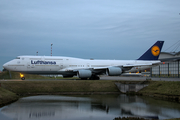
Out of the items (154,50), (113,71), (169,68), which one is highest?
(154,50)

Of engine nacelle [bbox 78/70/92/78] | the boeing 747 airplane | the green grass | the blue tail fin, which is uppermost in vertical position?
the blue tail fin

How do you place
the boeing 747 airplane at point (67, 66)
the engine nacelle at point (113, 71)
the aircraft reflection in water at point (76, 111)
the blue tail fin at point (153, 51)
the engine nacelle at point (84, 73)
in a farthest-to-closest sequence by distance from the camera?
the blue tail fin at point (153, 51)
the engine nacelle at point (113, 71)
the engine nacelle at point (84, 73)
the boeing 747 airplane at point (67, 66)
the aircraft reflection in water at point (76, 111)

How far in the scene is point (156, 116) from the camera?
55.4 feet

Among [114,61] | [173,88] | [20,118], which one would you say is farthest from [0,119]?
[114,61]

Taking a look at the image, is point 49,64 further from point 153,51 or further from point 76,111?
point 153,51

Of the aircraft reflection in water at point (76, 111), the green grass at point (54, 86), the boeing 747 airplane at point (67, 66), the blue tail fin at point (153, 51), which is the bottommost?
the aircraft reflection in water at point (76, 111)

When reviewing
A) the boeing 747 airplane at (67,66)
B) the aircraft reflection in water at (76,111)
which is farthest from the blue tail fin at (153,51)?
the aircraft reflection in water at (76,111)

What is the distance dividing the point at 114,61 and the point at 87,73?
8151mm

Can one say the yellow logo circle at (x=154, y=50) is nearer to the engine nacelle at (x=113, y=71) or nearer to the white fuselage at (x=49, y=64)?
the white fuselage at (x=49, y=64)

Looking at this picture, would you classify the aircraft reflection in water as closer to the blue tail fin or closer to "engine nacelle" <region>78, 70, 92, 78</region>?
"engine nacelle" <region>78, 70, 92, 78</region>

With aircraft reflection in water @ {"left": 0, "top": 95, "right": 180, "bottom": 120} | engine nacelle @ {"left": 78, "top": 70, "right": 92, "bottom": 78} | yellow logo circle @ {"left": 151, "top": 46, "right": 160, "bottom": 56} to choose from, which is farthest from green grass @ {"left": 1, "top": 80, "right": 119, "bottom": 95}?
yellow logo circle @ {"left": 151, "top": 46, "right": 160, "bottom": 56}

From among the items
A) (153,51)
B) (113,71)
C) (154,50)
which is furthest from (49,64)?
(154,50)

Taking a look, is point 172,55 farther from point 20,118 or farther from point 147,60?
point 20,118

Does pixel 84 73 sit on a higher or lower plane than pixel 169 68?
higher
